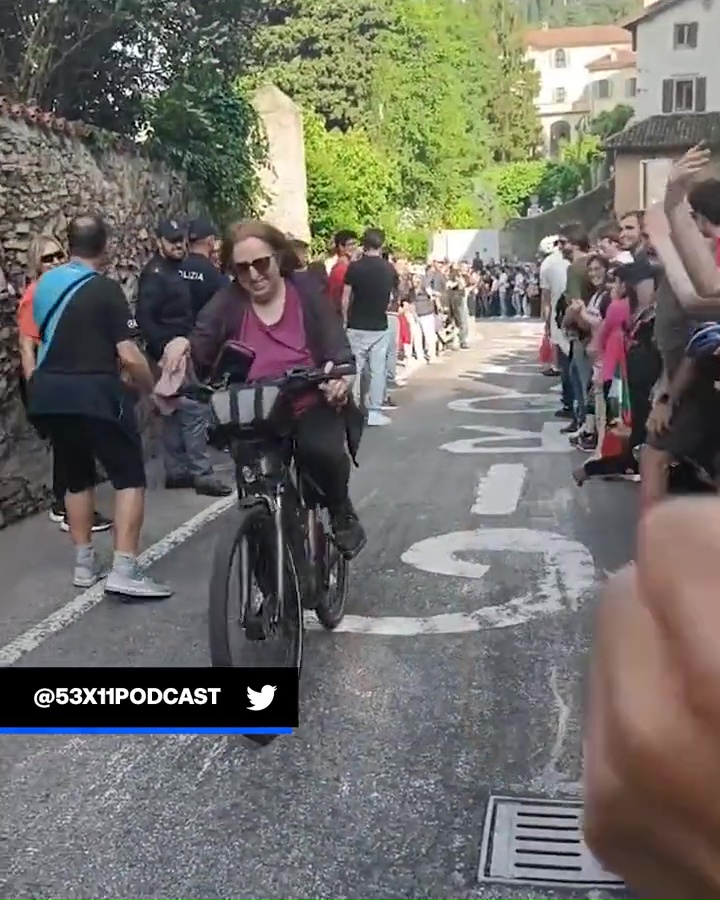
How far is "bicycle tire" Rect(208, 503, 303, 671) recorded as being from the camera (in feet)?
14.5

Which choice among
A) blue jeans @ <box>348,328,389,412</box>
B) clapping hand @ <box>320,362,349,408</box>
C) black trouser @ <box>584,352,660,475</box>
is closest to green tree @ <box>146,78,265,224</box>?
blue jeans @ <box>348,328,389,412</box>

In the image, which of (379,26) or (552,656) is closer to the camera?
(552,656)

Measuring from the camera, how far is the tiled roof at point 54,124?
906 cm

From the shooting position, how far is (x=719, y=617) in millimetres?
1062

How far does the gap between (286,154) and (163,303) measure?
53.3 ft

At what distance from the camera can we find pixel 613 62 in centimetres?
12244

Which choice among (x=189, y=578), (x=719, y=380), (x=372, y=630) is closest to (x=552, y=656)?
(x=372, y=630)

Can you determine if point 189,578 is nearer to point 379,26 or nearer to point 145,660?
point 145,660

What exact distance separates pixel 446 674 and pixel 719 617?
13.4 ft

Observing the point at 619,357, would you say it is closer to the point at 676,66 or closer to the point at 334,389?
the point at 334,389

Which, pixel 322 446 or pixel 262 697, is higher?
pixel 322 446

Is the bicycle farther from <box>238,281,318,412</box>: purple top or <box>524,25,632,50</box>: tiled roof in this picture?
<box>524,25,632,50</box>: tiled roof

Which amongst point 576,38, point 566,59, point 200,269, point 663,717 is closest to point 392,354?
point 200,269

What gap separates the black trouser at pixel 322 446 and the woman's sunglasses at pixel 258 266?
1.85 ft
